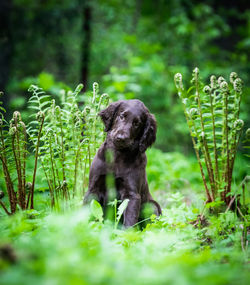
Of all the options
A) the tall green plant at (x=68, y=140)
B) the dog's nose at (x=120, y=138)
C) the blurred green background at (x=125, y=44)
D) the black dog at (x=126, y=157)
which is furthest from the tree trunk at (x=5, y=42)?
the dog's nose at (x=120, y=138)

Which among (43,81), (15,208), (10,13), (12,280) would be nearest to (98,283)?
(12,280)

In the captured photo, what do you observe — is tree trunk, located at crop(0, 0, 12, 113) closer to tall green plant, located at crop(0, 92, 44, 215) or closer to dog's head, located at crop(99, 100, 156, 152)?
tall green plant, located at crop(0, 92, 44, 215)

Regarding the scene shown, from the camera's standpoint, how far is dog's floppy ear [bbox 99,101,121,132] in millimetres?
3102

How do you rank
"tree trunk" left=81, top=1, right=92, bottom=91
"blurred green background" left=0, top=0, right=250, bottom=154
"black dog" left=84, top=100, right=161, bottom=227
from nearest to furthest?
"black dog" left=84, top=100, right=161, bottom=227 < "blurred green background" left=0, top=0, right=250, bottom=154 < "tree trunk" left=81, top=1, right=92, bottom=91

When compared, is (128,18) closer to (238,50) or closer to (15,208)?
(238,50)

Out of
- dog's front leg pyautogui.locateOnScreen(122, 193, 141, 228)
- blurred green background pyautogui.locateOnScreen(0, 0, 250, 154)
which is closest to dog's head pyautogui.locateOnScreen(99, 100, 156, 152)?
dog's front leg pyautogui.locateOnScreen(122, 193, 141, 228)

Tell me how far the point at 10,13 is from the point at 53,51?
181 cm

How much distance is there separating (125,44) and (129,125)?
850 cm

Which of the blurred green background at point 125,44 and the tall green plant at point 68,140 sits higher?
the blurred green background at point 125,44

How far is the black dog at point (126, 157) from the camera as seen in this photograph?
2953 millimetres

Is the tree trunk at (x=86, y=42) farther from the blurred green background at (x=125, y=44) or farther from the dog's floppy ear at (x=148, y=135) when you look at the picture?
the dog's floppy ear at (x=148, y=135)

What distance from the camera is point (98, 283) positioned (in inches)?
46.9

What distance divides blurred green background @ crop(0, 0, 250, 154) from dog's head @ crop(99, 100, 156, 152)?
5.20m

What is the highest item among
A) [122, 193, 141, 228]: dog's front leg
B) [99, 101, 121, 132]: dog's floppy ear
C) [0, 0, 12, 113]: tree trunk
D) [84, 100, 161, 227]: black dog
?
[0, 0, 12, 113]: tree trunk
